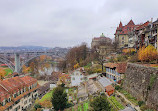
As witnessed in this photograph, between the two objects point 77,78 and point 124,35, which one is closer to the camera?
point 77,78

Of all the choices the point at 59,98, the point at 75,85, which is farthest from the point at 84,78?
the point at 59,98

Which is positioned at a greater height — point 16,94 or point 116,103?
point 116,103

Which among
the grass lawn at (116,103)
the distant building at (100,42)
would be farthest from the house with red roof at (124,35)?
the grass lawn at (116,103)

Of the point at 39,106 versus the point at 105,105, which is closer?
the point at 105,105

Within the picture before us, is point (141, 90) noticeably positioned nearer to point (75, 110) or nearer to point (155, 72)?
point (155, 72)

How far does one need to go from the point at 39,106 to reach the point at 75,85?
38.7 feet

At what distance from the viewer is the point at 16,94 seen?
721 inches

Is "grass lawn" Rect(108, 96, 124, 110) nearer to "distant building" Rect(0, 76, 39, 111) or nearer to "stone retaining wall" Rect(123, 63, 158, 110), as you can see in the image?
"stone retaining wall" Rect(123, 63, 158, 110)

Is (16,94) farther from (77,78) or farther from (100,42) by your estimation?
(100,42)

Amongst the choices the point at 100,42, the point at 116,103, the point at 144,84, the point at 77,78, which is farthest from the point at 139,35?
the point at 100,42

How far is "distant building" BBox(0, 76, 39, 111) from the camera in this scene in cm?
1592

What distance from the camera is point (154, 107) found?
31.1ft

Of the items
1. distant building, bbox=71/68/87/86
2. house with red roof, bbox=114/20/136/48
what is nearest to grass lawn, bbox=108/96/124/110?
distant building, bbox=71/68/87/86

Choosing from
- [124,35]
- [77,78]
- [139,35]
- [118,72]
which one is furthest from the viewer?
[124,35]
